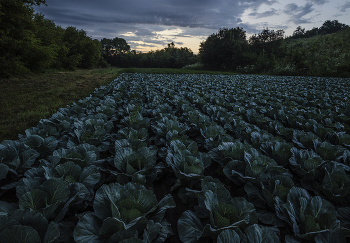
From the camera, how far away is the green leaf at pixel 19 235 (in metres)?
1.09

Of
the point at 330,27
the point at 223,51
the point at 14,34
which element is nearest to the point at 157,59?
the point at 223,51

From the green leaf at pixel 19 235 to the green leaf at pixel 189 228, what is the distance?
0.96m

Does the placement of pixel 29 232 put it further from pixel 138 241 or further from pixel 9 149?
pixel 9 149

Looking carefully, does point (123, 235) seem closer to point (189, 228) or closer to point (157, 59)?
point (189, 228)

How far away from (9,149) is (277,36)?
4356 cm

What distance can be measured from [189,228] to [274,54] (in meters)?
38.0

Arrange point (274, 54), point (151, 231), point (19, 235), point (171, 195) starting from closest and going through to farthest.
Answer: point (19, 235), point (151, 231), point (171, 195), point (274, 54)

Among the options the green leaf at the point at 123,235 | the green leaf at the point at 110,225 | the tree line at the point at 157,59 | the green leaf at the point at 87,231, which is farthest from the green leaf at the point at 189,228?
the tree line at the point at 157,59

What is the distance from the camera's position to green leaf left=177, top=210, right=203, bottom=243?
1.41 meters

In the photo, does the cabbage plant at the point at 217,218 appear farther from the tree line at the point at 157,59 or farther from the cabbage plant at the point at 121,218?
the tree line at the point at 157,59

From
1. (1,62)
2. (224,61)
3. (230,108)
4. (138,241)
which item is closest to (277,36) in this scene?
(224,61)

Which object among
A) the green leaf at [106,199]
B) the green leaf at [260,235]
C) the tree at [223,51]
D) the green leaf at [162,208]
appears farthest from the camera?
the tree at [223,51]

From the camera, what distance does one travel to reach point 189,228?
Answer: 1449mm

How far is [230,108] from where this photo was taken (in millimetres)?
5699
